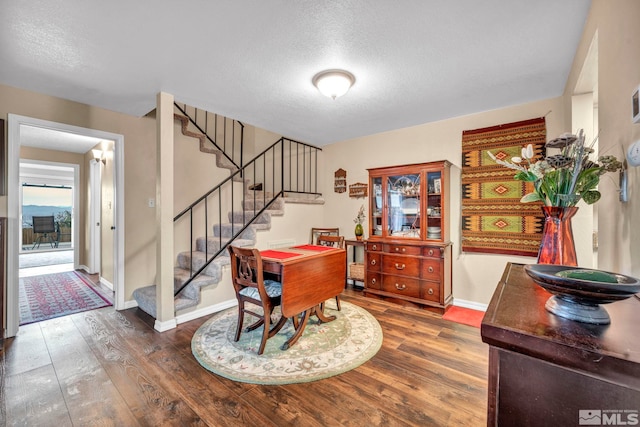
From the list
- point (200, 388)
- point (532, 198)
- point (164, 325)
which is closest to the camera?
point (532, 198)

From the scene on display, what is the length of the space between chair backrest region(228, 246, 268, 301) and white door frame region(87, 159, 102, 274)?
383 centimetres

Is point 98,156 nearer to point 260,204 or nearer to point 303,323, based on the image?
point 260,204

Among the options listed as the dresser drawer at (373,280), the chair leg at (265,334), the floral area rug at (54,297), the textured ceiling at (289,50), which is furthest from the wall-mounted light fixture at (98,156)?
the dresser drawer at (373,280)

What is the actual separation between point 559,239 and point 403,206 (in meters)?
2.29

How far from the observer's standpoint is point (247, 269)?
226 cm

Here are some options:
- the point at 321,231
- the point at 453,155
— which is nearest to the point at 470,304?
the point at 453,155

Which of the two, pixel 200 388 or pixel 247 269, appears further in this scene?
pixel 247 269

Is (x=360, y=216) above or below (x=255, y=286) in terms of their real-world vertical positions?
above

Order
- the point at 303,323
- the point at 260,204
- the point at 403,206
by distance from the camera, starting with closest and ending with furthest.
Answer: the point at 303,323, the point at 403,206, the point at 260,204

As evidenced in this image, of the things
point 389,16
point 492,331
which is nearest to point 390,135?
point 389,16

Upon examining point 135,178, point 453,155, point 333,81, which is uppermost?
point 333,81

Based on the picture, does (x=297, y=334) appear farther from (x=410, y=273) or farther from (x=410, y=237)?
(x=410, y=237)

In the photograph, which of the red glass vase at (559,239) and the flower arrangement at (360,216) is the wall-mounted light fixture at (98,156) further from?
the red glass vase at (559,239)

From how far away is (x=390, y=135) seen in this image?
3.97 metres
